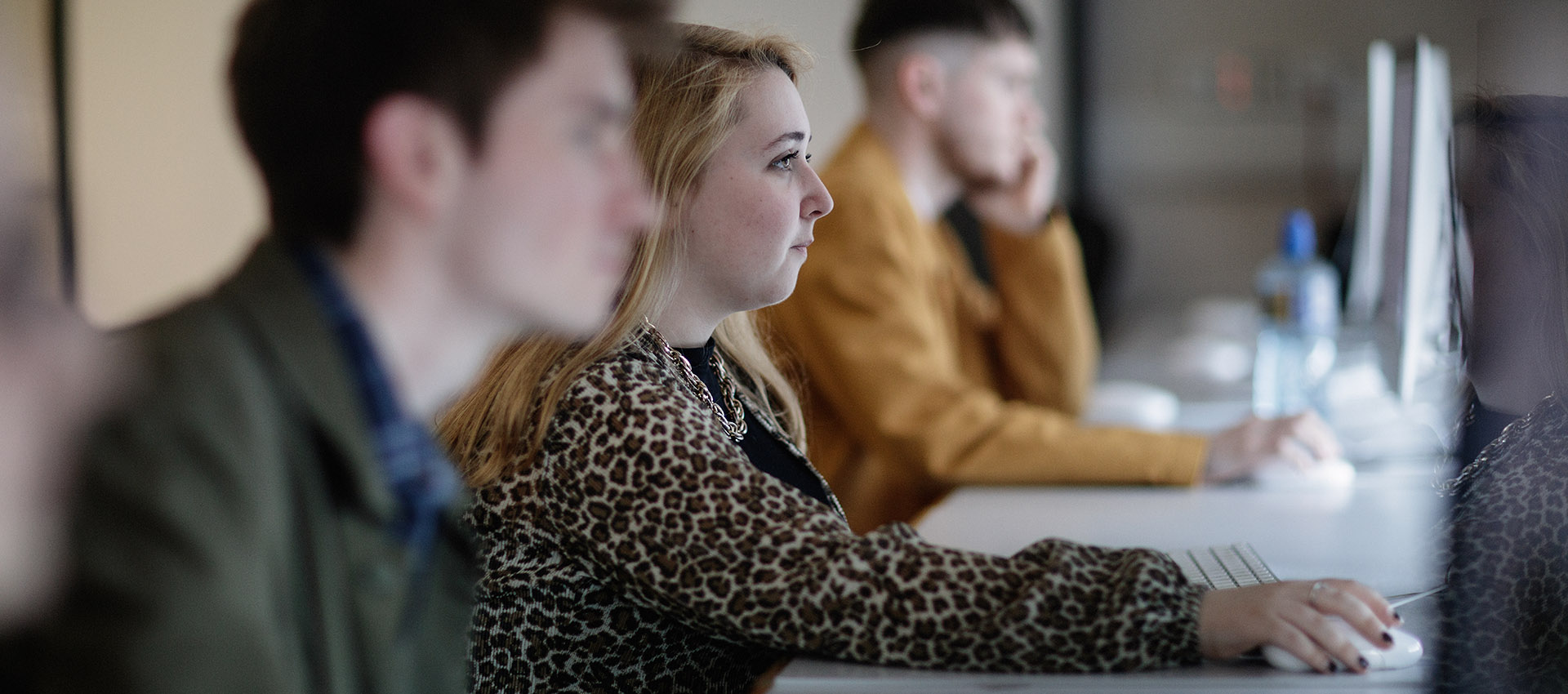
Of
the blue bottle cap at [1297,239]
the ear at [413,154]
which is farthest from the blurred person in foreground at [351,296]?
the blue bottle cap at [1297,239]

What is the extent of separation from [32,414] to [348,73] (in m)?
0.14

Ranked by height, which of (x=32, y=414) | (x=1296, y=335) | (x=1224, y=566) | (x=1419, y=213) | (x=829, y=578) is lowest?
(x=1296, y=335)

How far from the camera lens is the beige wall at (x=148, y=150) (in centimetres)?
56

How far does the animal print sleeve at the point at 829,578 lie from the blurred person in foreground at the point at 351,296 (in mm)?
344

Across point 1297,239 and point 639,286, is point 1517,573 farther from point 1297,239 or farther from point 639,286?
point 1297,239

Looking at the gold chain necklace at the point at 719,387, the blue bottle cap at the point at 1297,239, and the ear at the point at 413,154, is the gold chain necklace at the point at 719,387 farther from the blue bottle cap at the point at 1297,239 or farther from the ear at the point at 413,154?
the blue bottle cap at the point at 1297,239

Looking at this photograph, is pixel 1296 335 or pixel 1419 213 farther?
pixel 1296 335

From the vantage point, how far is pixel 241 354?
0.40 meters

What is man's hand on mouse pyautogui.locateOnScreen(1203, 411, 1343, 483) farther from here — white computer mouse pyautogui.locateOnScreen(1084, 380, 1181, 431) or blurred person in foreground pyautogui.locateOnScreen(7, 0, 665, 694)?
blurred person in foreground pyautogui.locateOnScreen(7, 0, 665, 694)

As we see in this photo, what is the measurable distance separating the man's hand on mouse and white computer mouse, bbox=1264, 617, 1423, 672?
2.33 feet

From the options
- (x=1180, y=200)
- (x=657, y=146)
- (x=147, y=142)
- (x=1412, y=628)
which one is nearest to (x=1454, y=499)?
(x=1412, y=628)

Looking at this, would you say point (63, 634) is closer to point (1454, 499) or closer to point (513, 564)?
point (513, 564)

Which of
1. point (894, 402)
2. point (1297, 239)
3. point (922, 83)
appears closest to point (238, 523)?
point (894, 402)

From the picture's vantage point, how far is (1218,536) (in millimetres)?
1267
